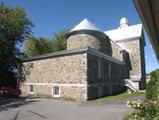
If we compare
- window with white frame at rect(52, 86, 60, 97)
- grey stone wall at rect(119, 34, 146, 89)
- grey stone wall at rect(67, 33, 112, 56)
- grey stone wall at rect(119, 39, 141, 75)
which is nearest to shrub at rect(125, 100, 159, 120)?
window with white frame at rect(52, 86, 60, 97)

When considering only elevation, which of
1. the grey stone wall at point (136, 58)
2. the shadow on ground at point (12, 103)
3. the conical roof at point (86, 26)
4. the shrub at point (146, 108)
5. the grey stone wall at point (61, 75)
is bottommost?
the shadow on ground at point (12, 103)

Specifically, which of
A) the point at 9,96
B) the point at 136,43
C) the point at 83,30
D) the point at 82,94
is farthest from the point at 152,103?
the point at 136,43

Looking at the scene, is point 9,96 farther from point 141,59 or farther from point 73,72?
point 141,59

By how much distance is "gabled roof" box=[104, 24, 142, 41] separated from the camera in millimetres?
42506

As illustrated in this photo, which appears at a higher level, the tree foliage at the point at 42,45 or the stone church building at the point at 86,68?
the tree foliage at the point at 42,45

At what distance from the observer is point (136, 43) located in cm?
4112

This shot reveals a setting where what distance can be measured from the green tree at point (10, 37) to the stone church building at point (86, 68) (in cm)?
407

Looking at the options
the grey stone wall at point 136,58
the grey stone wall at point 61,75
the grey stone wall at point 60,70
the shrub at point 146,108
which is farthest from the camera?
the grey stone wall at point 136,58

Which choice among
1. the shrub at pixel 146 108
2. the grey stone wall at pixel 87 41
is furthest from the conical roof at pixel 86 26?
the shrub at pixel 146 108

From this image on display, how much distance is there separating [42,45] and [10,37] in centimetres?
1612

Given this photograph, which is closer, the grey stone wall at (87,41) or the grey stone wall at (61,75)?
the grey stone wall at (61,75)

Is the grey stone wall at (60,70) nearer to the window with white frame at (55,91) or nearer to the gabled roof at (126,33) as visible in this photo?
the window with white frame at (55,91)

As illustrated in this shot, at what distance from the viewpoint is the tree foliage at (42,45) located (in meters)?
53.9

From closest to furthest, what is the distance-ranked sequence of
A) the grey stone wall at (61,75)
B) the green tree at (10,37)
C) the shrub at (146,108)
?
the shrub at (146,108) → the grey stone wall at (61,75) → the green tree at (10,37)
